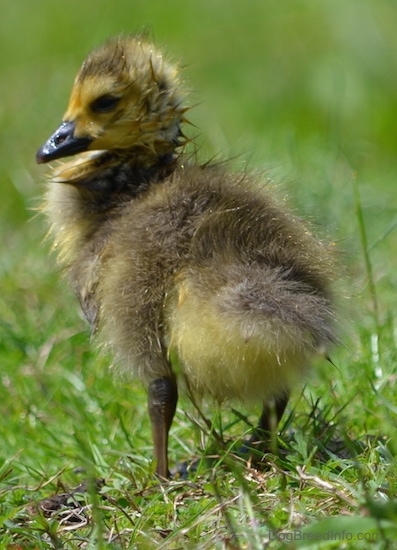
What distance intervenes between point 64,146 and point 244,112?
3.44m

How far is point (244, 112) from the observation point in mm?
6496

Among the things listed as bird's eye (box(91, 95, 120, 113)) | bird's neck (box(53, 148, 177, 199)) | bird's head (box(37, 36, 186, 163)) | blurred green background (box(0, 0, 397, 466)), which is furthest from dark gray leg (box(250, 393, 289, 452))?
bird's eye (box(91, 95, 120, 113))

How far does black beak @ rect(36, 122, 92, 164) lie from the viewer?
3.16m

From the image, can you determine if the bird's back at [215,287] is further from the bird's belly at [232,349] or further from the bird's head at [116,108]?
the bird's head at [116,108]

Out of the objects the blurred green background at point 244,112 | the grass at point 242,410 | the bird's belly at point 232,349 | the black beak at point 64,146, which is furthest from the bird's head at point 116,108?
the bird's belly at point 232,349

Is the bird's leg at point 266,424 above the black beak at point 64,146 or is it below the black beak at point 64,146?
below

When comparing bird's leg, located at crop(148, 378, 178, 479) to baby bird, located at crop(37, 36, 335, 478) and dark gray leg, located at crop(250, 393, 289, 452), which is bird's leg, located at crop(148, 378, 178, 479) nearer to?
baby bird, located at crop(37, 36, 335, 478)

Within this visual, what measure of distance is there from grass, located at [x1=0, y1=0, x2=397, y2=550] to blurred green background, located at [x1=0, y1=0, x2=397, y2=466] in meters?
0.01

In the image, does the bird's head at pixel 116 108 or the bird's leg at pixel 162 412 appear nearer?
the bird's leg at pixel 162 412

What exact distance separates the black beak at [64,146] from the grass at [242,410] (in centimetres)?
57

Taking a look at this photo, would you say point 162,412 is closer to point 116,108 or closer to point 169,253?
point 169,253

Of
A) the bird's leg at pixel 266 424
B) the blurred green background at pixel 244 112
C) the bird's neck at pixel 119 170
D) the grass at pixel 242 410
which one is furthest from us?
the blurred green background at pixel 244 112

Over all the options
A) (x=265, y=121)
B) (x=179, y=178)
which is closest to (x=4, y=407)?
(x=179, y=178)

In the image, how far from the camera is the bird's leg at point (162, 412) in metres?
2.88
